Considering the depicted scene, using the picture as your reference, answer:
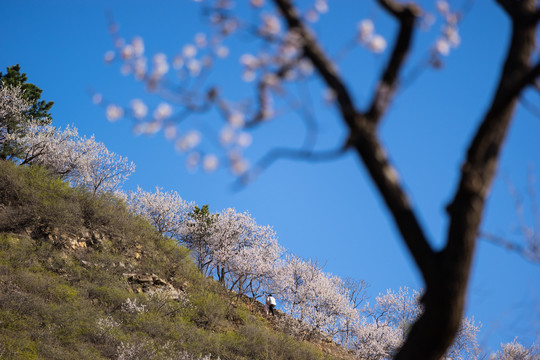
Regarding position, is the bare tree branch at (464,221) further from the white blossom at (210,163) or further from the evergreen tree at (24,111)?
the evergreen tree at (24,111)

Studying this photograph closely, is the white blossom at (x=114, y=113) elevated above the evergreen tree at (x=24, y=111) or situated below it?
below

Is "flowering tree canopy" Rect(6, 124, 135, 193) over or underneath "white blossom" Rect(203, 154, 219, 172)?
over

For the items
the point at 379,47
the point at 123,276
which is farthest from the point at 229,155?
the point at 123,276

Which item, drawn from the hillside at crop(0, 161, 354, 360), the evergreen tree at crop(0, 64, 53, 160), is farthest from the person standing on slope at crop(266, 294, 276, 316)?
the evergreen tree at crop(0, 64, 53, 160)

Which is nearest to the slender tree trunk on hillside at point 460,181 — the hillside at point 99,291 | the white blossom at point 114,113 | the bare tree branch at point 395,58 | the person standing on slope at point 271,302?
the bare tree branch at point 395,58

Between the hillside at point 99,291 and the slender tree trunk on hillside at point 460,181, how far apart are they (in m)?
11.5

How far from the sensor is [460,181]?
2.18 metres

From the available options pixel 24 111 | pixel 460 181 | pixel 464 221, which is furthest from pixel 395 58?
pixel 24 111

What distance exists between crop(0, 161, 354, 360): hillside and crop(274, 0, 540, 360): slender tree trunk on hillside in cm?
1153

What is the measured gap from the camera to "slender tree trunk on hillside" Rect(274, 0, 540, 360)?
7.08 feet

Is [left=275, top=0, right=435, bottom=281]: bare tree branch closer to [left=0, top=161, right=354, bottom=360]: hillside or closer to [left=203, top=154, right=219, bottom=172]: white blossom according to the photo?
[left=203, top=154, right=219, bottom=172]: white blossom

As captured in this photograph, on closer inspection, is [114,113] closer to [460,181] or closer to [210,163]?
[210,163]

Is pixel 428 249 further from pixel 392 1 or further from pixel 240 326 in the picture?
pixel 240 326

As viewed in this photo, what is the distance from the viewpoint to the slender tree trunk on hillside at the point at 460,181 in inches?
85.0
